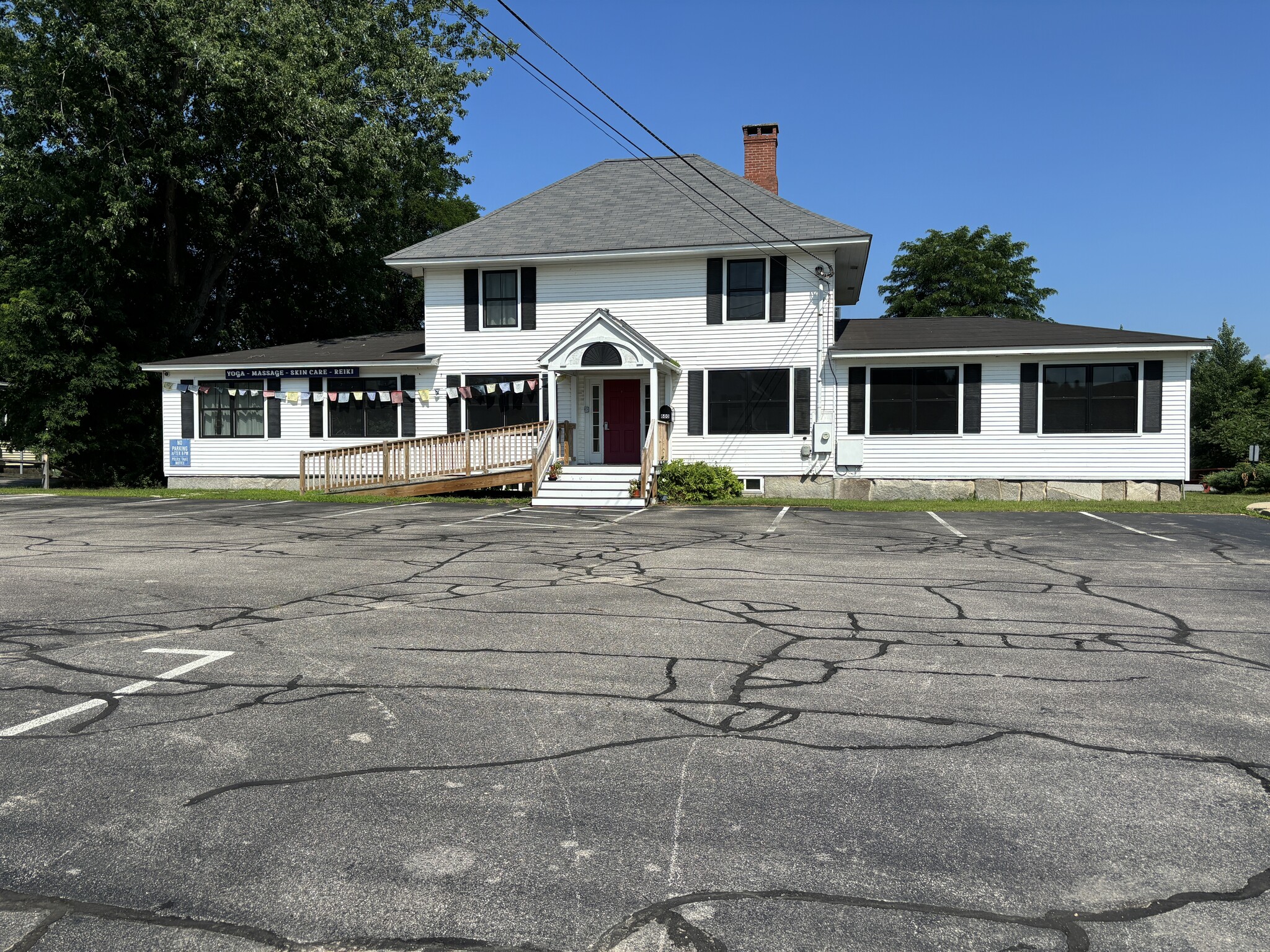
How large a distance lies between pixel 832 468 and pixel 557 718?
60.9 ft

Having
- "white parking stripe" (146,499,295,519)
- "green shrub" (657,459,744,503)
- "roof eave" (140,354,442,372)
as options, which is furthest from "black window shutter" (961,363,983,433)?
"white parking stripe" (146,499,295,519)

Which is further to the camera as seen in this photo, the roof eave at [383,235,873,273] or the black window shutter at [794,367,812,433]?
→ the black window shutter at [794,367,812,433]

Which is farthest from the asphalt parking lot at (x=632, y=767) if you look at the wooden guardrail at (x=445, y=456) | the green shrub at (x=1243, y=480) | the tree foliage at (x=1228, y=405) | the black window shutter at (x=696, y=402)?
the tree foliage at (x=1228, y=405)

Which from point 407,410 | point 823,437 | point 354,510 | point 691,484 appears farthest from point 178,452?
point 823,437

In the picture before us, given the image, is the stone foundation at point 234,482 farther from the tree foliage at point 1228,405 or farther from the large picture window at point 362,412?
the tree foliage at point 1228,405

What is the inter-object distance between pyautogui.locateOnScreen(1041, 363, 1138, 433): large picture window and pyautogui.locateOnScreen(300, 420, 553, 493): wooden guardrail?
12270mm

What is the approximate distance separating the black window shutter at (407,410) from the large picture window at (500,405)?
158cm

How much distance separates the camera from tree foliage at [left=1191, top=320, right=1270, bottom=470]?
36.9m

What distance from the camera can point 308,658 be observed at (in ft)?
20.5

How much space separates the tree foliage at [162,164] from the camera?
2450cm

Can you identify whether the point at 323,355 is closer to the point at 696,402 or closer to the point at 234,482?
the point at 234,482

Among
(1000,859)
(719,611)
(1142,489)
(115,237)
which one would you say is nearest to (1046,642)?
(719,611)

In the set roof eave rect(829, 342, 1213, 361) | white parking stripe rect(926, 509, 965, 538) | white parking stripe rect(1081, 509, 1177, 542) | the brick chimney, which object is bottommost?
white parking stripe rect(1081, 509, 1177, 542)

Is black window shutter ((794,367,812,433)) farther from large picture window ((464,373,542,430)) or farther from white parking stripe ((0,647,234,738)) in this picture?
white parking stripe ((0,647,234,738))
